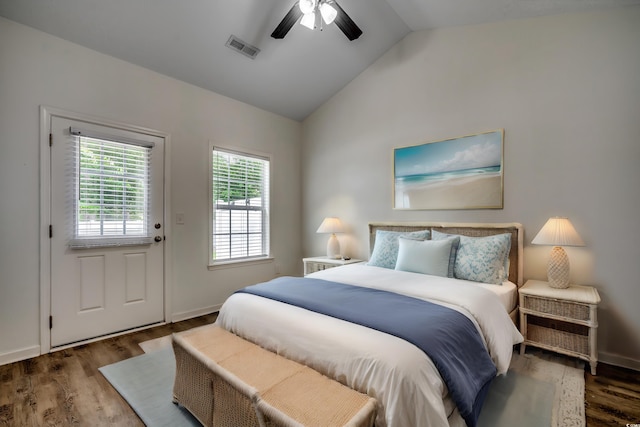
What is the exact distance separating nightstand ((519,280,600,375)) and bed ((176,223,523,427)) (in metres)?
0.15

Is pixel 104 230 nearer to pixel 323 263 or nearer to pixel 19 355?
pixel 19 355

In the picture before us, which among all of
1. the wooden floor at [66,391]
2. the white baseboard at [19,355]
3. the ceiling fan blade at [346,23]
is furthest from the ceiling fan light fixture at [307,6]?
the white baseboard at [19,355]

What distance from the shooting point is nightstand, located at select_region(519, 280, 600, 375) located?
7.26 feet

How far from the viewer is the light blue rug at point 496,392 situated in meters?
1.75

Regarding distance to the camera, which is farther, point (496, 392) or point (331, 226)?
point (331, 226)

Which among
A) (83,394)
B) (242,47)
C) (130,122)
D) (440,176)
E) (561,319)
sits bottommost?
(83,394)

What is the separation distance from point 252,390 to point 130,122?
9.59 feet

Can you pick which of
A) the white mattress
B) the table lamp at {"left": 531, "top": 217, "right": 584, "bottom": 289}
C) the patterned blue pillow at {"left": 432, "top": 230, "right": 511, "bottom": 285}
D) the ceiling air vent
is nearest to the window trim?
the ceiling air vent

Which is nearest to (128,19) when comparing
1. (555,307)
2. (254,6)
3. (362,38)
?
(254,6)

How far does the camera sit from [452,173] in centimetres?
322

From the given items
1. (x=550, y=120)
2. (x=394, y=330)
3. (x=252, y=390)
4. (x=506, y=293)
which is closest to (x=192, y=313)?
(x=252, y=390)

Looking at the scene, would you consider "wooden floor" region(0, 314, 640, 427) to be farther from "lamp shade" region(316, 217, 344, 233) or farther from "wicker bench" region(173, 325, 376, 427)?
"lamp shade" region(316, 217, 344, 233)

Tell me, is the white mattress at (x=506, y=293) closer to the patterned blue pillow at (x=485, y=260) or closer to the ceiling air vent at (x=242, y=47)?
the patterned blue pillow at (x=485, y=260)

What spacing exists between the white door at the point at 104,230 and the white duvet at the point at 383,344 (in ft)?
5.05
